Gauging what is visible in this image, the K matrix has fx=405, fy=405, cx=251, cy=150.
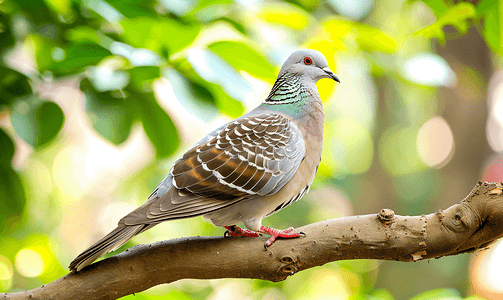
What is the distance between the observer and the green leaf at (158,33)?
1.73 metres

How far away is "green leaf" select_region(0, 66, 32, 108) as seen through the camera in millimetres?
1705

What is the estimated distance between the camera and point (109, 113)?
167 centimetres

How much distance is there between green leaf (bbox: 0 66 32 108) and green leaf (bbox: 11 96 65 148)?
0.03 m

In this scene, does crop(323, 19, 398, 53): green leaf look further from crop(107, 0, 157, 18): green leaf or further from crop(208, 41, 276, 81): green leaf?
crop(107, 0, 157, 18): green leaf

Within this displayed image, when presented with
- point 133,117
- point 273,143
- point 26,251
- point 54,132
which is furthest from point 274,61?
point 26,251

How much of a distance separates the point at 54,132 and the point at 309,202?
4246 mm

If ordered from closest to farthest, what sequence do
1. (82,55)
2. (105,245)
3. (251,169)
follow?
(105,245), (82,55), (251,169)

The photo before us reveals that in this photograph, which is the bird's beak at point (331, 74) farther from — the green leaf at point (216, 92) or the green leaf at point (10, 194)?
the green leaf at point (10, 194)

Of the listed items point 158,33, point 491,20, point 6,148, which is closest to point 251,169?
point 158,33

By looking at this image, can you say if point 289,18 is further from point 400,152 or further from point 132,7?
point 400,152

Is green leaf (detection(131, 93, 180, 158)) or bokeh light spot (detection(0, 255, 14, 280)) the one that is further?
bokeh light spot (detection(0, 255, 14, 280))

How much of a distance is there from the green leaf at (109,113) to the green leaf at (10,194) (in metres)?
0.48

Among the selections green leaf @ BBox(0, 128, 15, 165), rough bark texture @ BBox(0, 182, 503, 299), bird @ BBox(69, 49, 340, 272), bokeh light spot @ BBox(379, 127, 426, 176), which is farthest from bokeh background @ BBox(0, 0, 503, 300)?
bokeh light spot @ BBox(379, 127, 426, 176)

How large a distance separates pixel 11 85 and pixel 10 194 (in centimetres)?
47
